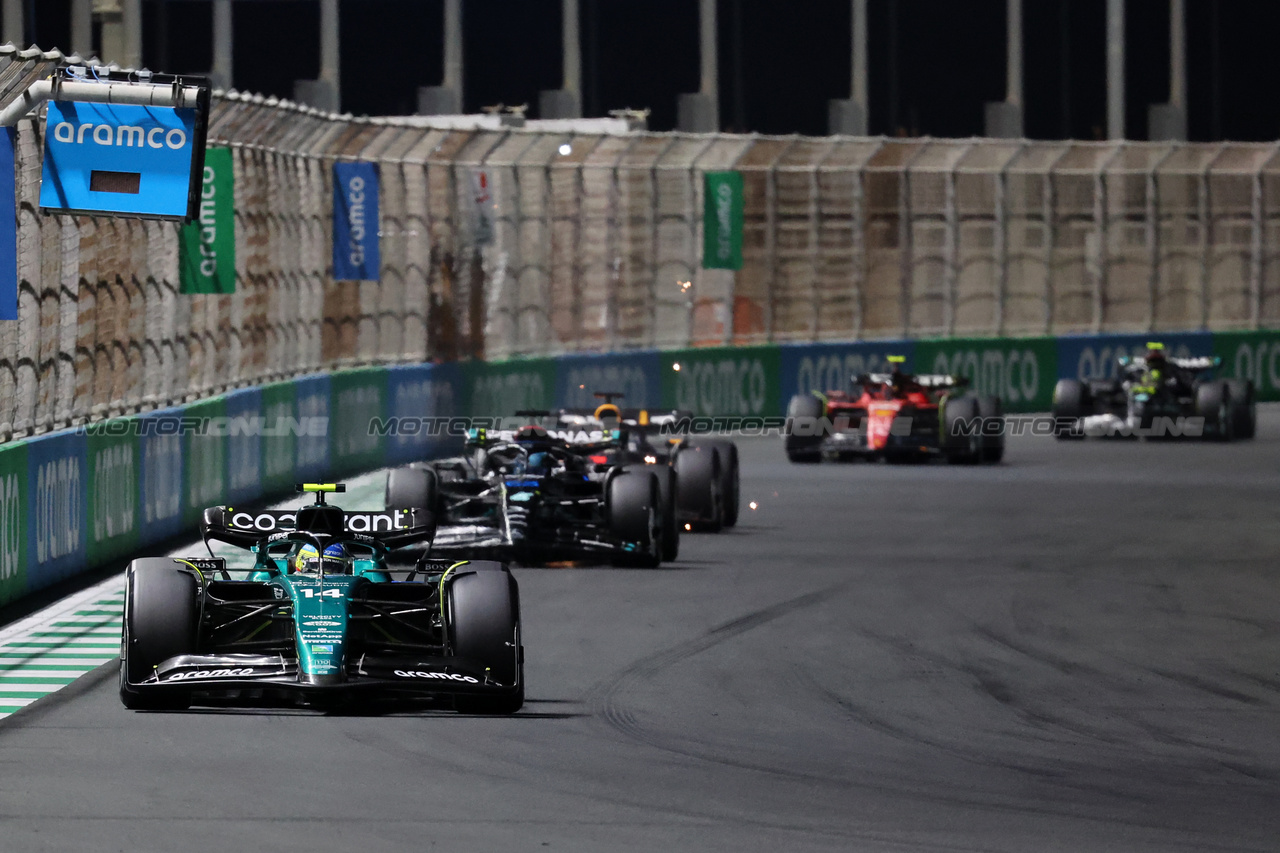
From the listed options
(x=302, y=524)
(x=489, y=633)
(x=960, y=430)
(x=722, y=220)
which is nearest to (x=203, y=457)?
(x=302, y=524)

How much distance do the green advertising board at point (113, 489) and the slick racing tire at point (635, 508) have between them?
10.7 ft

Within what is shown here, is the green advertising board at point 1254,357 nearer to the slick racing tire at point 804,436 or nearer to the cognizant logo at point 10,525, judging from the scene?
the slick racing tire at point 804,436

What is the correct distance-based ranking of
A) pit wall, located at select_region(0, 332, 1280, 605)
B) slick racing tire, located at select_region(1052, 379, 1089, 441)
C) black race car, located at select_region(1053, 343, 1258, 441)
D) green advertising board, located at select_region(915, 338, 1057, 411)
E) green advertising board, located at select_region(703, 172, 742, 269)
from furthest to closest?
1. green advertising board, located at select_region(915, 338, 1057, 411)
2. green advertising board, located at select_region(703, 172, 742, 269)
3. slick racing tire, located at select_region(1052, 379, 1089, 441)
4. black race car, located at select_region(1053, 343, 1258, 441)
5. pit wall, located at select_region(0, 332, 1280, 605)

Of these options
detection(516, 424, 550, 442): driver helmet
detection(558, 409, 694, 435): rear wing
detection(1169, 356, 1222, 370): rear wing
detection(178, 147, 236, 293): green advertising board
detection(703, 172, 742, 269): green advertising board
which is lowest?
detection(516, 424, 550, 442): driver helmet

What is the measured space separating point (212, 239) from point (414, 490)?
3554 millimetres

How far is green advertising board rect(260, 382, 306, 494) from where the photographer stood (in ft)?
67.2

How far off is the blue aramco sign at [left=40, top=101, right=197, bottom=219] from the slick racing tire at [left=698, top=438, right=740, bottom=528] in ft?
21.1

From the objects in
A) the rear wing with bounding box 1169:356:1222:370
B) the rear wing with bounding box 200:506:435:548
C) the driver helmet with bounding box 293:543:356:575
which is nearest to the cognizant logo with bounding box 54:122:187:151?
the rear wing with bounding box 200:506:435:548

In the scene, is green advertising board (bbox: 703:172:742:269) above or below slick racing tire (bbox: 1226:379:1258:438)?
above

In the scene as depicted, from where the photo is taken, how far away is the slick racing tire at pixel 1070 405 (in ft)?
97.0

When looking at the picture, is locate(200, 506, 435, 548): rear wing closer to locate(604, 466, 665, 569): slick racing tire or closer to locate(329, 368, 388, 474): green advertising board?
locate(604, 466, 665, 569): slick racing tire

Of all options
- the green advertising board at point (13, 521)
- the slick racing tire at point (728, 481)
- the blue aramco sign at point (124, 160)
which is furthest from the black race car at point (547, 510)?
the blue aramco sign at point (124, 160)

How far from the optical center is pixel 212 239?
59.2ft

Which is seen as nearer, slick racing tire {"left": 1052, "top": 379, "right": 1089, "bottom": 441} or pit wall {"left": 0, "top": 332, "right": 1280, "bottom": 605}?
pit wall {"left": 0, "top": 332, "right": 1280, "bottom": 605}
